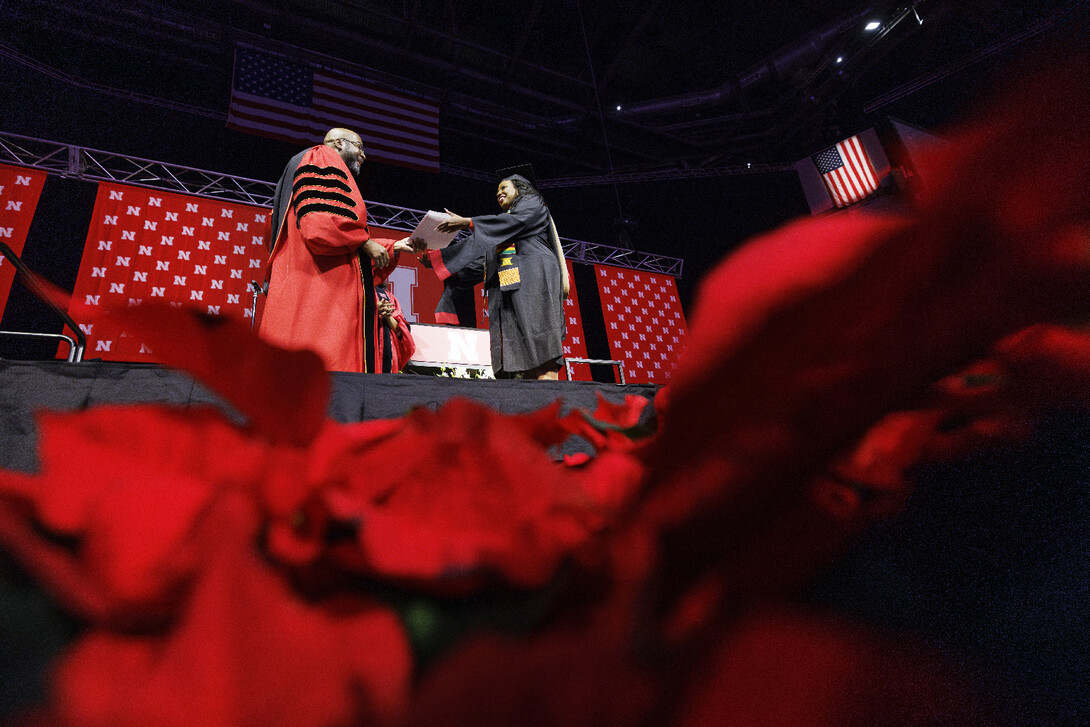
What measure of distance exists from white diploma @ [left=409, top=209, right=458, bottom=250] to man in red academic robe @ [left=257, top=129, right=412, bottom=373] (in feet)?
0.71

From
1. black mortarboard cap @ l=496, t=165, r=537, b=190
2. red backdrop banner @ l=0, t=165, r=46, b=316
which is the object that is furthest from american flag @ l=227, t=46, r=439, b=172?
black mortarboard cap @ l=496, t=165, r=537, b=190

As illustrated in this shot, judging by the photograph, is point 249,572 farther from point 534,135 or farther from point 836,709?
point 534,135

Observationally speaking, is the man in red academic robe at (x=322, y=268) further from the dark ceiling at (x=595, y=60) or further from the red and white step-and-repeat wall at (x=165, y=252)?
the dark ceiling at (x=595, y=60)

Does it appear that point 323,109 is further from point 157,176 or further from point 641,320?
point 641,320

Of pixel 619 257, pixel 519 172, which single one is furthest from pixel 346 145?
pixel 619 257

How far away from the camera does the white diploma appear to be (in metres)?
1.90

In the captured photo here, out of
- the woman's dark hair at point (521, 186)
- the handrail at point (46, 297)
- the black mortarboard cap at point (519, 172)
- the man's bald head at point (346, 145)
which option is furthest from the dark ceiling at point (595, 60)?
the handrail at point (46, 297)

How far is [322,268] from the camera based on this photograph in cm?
165

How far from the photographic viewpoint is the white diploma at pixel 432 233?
1.90m

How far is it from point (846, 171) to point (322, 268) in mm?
5035

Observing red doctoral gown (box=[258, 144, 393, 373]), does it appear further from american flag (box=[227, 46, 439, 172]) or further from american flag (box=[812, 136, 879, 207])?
american flag (box=[812, 136, 879, 207])

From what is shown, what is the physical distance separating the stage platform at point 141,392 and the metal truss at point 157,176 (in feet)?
11.4

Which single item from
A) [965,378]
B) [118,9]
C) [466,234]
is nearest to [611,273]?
[466,234]

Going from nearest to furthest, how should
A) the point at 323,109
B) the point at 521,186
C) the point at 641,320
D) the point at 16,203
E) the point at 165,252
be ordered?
the point at 521,186 → the point at 16,203 → the point at 165,252 → the point at 323,109 → the point at 641,320
